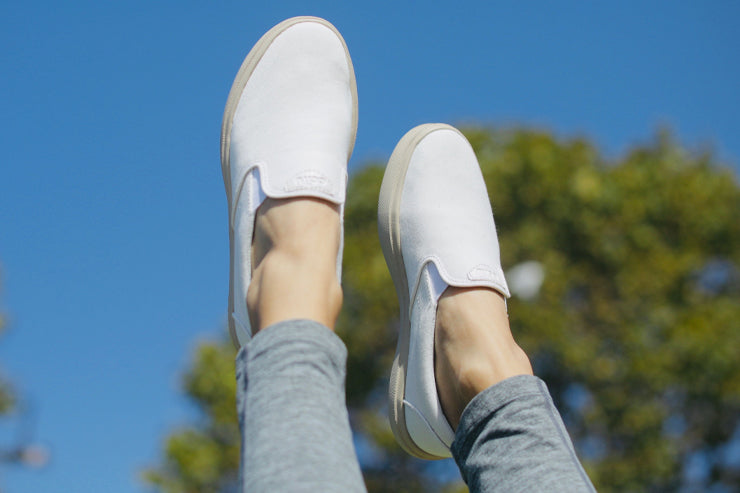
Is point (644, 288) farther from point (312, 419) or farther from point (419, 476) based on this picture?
point (312, 419)

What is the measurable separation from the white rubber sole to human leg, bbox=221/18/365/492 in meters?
0.19

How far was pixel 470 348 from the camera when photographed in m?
1.42

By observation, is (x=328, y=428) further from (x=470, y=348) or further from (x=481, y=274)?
(x=481, y=274)

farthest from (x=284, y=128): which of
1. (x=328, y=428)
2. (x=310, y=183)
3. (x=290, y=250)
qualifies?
(x=328, y=428)

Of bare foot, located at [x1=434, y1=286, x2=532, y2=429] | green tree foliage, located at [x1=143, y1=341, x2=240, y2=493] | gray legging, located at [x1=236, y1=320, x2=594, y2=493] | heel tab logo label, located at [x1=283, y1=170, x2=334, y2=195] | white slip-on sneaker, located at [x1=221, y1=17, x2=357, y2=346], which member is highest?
green tree foliage, located at [x1=143, y1=341, x2=240, y2=493]

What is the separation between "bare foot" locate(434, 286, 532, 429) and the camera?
135 cm

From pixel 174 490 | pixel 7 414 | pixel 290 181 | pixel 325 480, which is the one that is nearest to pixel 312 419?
pixel 325 480

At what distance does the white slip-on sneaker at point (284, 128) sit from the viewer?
1384mm

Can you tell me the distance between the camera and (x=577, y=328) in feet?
22.8

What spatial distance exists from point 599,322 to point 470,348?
5.92 m

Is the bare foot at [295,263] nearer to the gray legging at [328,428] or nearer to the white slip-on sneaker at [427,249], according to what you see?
the gray legging at [328,428]

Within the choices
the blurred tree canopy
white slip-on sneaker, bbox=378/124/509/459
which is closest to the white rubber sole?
white slip-on sneaker, bbox=378/124/509/459

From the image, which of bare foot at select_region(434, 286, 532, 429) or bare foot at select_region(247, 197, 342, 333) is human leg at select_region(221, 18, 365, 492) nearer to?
bare foot at select_region(247, 197, 342, 333)

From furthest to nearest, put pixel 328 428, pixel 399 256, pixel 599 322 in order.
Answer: pixel 599 322
pixel 399 256
pixel 328 428
